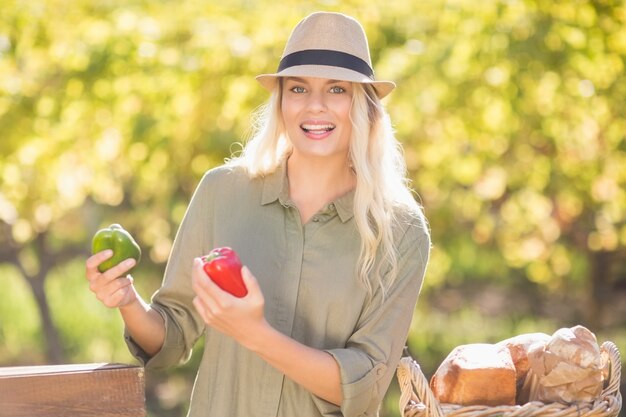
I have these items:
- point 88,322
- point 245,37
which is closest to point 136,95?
point 245,37

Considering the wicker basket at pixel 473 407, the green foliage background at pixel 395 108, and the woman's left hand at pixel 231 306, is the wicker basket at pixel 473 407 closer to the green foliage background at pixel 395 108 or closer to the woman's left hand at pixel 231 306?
the woman's left hand at pixel 231 306

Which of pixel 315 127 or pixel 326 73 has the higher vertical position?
pixel 326 73

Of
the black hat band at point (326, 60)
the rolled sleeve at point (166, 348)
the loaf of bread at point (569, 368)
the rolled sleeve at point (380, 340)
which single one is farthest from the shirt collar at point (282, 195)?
the loaf of bread at point (569, 368)

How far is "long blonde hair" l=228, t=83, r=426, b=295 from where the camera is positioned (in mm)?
2830

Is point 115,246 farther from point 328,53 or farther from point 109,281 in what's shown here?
point 328,53

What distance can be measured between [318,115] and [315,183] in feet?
0.74

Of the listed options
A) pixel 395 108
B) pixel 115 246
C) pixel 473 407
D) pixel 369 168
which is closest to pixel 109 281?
pixel 115 246

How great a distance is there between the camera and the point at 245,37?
652 cm

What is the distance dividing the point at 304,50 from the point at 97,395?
3.72ft

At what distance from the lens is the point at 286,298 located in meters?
2.81

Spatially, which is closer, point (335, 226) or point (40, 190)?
point (335, 226)

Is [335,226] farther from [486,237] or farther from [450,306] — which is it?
[450,306]

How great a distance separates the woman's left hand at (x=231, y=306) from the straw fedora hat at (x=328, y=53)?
0.66 metres

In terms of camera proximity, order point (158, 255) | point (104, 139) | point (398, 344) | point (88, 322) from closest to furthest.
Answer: point (398, 344)
point (104, 139)
point (158, 255)
point (88, 322)
